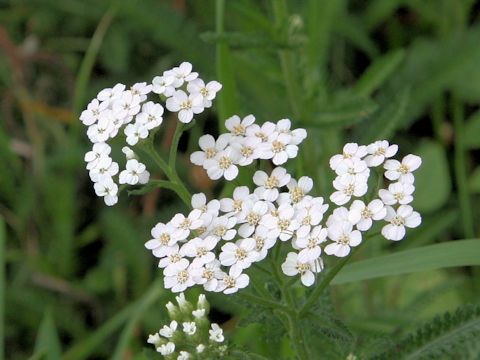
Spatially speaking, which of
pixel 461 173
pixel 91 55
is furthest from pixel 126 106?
pixel 461 173

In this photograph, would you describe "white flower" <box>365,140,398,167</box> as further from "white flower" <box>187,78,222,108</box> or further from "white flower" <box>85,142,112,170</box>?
"white flower" <box>85,142,112,170</box>

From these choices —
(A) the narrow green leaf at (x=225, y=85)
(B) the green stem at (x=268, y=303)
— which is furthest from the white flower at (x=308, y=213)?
(A) the narrow green leaf at (x=225, y=85)

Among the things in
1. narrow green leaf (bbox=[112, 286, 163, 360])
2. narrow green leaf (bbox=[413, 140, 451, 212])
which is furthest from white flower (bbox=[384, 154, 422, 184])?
narrow green leaf (bbox=[413, 140, 451, 212])

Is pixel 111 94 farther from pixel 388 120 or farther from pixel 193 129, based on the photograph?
pixel 193 129

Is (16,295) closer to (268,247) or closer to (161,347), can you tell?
(161,347)

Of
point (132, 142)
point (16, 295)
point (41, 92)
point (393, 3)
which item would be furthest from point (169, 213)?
point (132, 142)

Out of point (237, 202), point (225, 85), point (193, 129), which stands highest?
point (193, 129)

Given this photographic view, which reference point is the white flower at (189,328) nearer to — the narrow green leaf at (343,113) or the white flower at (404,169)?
the white flower at (404,169)
